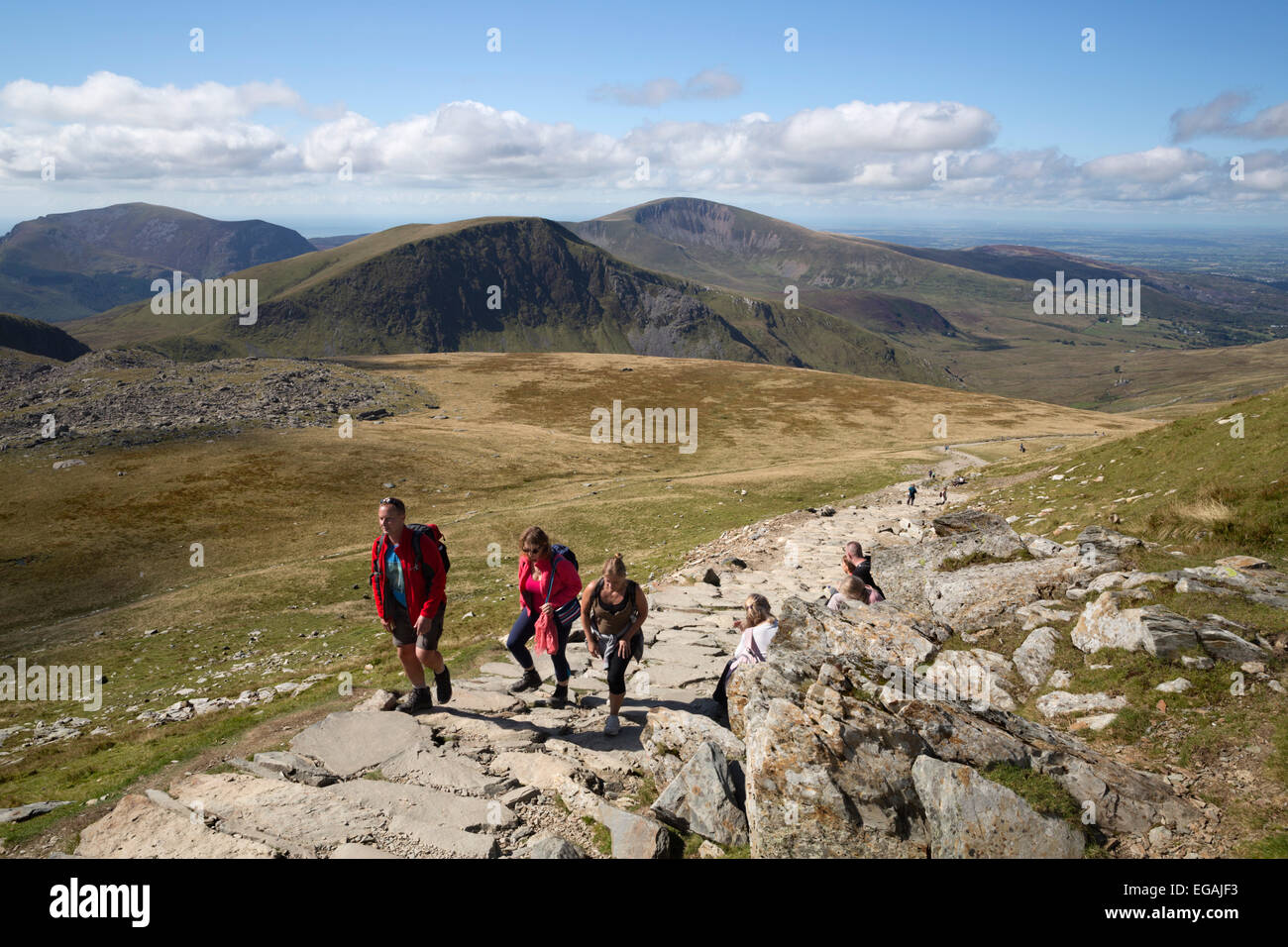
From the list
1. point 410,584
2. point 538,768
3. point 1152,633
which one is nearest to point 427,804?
point 538,768

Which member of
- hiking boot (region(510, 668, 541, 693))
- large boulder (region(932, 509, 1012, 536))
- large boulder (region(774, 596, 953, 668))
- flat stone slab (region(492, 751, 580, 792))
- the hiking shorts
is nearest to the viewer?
flat stone slab (region(492, 751, 580, 792))

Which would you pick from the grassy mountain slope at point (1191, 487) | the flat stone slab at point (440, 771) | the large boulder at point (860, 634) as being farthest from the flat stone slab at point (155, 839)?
the grassy mountain slope at point (1191, 487)

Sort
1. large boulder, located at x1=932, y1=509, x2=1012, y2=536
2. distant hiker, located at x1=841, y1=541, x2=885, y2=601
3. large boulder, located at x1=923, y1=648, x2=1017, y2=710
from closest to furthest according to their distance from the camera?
large boulder, located at x1=923, y1=648, x2=1017, y2=710 < distant hiker, located at x1=841, y1=541, x2=885, y2=601 < large boulder, located at x1=932, y1=509, x2=1012, y2=536

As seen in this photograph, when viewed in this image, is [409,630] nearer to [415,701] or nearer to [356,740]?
[415,701]

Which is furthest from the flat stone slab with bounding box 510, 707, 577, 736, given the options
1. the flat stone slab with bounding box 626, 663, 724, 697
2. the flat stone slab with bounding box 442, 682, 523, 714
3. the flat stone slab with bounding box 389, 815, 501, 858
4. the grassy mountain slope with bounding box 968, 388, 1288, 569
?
the grassy mountain slope with bounding box 968, 388, 1288, 569

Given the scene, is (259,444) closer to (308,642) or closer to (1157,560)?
(308,642)

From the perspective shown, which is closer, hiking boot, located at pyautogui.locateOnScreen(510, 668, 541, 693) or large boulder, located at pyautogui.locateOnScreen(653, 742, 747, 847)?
large boulder, located at pyautogui.locateOnScreen(653, 742, 747, 847)

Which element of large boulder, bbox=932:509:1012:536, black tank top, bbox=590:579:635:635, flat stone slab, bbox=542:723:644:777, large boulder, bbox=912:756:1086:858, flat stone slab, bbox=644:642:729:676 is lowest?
flat stone slab, bbox=644:642:729:676

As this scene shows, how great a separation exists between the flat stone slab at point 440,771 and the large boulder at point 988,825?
6.01 metres

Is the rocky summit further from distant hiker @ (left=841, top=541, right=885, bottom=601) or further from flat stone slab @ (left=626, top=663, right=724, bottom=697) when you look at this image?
distant hiker @ (left=841, top=541, right=885, bottom=601)

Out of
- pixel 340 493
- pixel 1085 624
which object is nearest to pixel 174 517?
pixel 340 493

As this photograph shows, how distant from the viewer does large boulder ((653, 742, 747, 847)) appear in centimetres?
866

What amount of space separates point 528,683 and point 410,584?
3.77 meters
